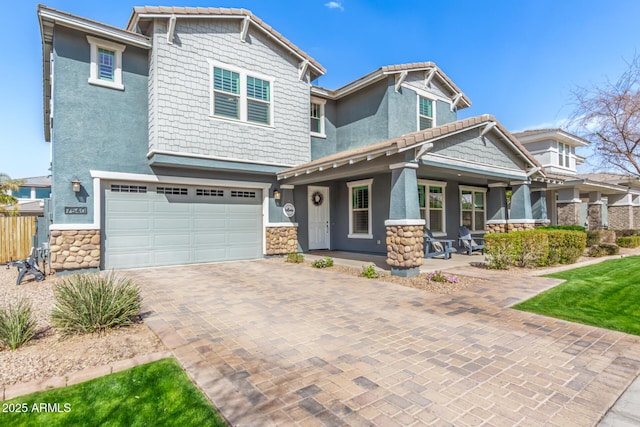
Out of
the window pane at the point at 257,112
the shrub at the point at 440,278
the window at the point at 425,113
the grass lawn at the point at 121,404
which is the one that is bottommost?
the grass lawn at the point at 121,404

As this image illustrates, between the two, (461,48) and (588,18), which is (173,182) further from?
(588,18)

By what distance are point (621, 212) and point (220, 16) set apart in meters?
25.9

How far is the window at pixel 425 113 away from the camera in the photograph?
1343cm

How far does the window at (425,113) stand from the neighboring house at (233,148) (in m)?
0.05

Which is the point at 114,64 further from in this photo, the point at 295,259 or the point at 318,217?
the point at 318,217

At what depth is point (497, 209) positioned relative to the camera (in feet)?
42.3

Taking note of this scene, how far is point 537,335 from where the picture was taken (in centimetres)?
448

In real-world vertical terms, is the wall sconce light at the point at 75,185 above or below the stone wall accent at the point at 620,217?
above

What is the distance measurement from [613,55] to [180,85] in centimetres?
1770

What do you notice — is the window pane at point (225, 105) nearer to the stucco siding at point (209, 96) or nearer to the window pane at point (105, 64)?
the stucco siding at point (209, 96)

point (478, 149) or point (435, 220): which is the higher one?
point (478, 149)

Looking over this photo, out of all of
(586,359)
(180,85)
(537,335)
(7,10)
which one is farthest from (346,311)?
(7,10)

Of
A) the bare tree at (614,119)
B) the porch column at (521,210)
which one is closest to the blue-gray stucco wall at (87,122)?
the porch column at (521,210)

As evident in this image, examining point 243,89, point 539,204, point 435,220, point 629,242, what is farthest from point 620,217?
point 243,89
